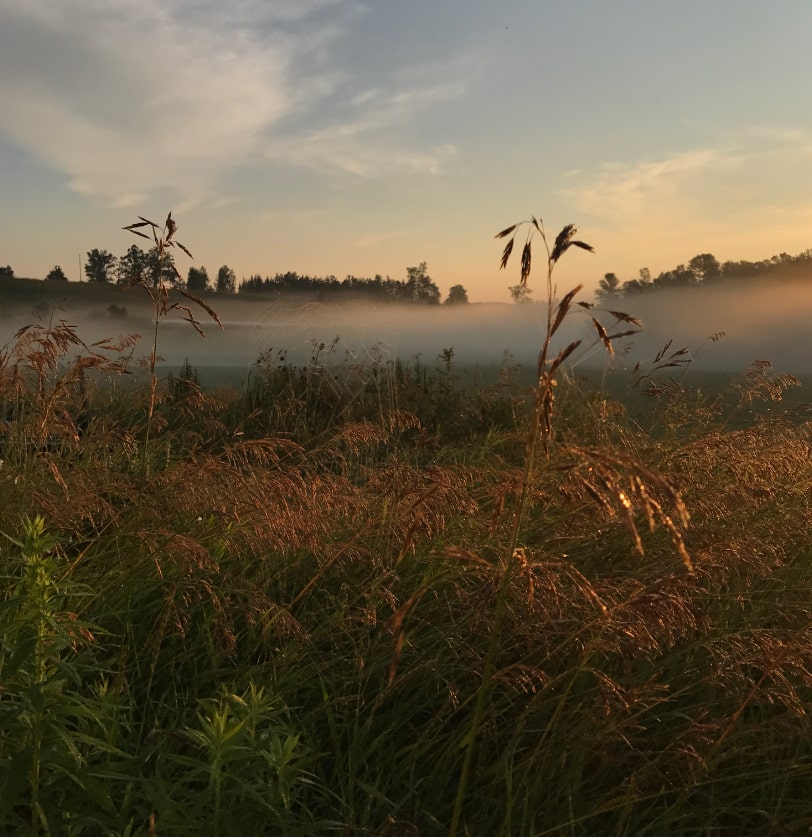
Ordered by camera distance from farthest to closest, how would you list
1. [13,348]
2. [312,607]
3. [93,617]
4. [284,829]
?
1. [13,348]
2. [312,607]
3. [93,617]
4. [284,829]

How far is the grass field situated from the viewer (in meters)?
1.78

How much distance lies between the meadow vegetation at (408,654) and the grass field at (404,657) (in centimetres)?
2

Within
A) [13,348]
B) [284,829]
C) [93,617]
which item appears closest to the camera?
[284,829]

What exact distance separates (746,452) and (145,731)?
3.31 metres

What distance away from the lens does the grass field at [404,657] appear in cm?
178

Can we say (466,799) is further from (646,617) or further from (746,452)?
(746,452)

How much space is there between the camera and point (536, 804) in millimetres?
2180

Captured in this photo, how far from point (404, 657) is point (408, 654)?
17 mm

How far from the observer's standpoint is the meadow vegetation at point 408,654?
1.75 metres

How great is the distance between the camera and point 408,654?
271 cm

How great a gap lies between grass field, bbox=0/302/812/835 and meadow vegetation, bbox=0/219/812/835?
2 cm

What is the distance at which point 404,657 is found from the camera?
2.70 meters

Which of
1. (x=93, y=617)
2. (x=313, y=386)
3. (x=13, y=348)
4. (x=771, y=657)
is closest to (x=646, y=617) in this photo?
(x=771, y=657)

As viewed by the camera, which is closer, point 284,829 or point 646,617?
point 284,829
